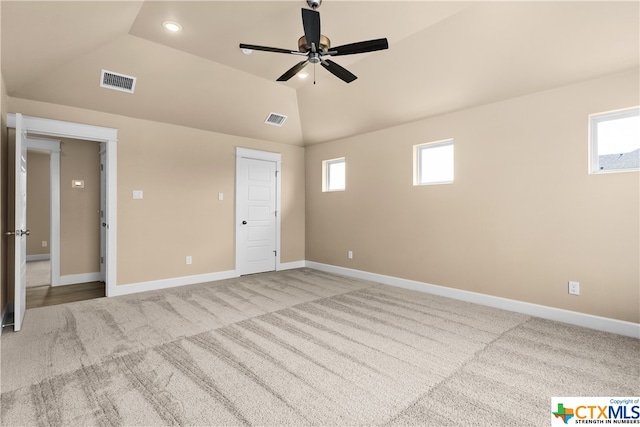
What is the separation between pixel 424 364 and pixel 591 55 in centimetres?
322

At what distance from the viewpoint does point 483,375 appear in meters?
2.27

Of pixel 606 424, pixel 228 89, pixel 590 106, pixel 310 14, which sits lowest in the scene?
pixel 606 424

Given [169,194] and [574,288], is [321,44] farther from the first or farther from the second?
[574,288]

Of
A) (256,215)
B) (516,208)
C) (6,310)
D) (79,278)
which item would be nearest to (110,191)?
(6,310)

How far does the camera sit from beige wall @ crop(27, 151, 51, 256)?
23.9 ft

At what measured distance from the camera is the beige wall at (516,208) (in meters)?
3.07

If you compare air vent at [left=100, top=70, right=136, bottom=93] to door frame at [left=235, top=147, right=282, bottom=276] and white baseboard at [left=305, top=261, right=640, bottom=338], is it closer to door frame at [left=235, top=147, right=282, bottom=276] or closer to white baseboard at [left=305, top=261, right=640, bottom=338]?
door frame at [left=235, top=147, right=282, bottom=276]

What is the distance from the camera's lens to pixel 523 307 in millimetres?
3635

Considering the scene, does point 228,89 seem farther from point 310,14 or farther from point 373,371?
point 373,371

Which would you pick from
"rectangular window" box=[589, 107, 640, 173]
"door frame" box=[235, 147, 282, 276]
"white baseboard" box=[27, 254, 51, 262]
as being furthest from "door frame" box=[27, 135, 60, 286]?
"rectangular window" box=[589, 107, 640, 173]

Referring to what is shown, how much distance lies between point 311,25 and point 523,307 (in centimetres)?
376

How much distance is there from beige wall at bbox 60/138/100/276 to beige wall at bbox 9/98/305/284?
4.41 ft

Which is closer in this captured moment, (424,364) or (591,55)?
(424,364)

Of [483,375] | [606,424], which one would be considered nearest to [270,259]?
[483,375]
